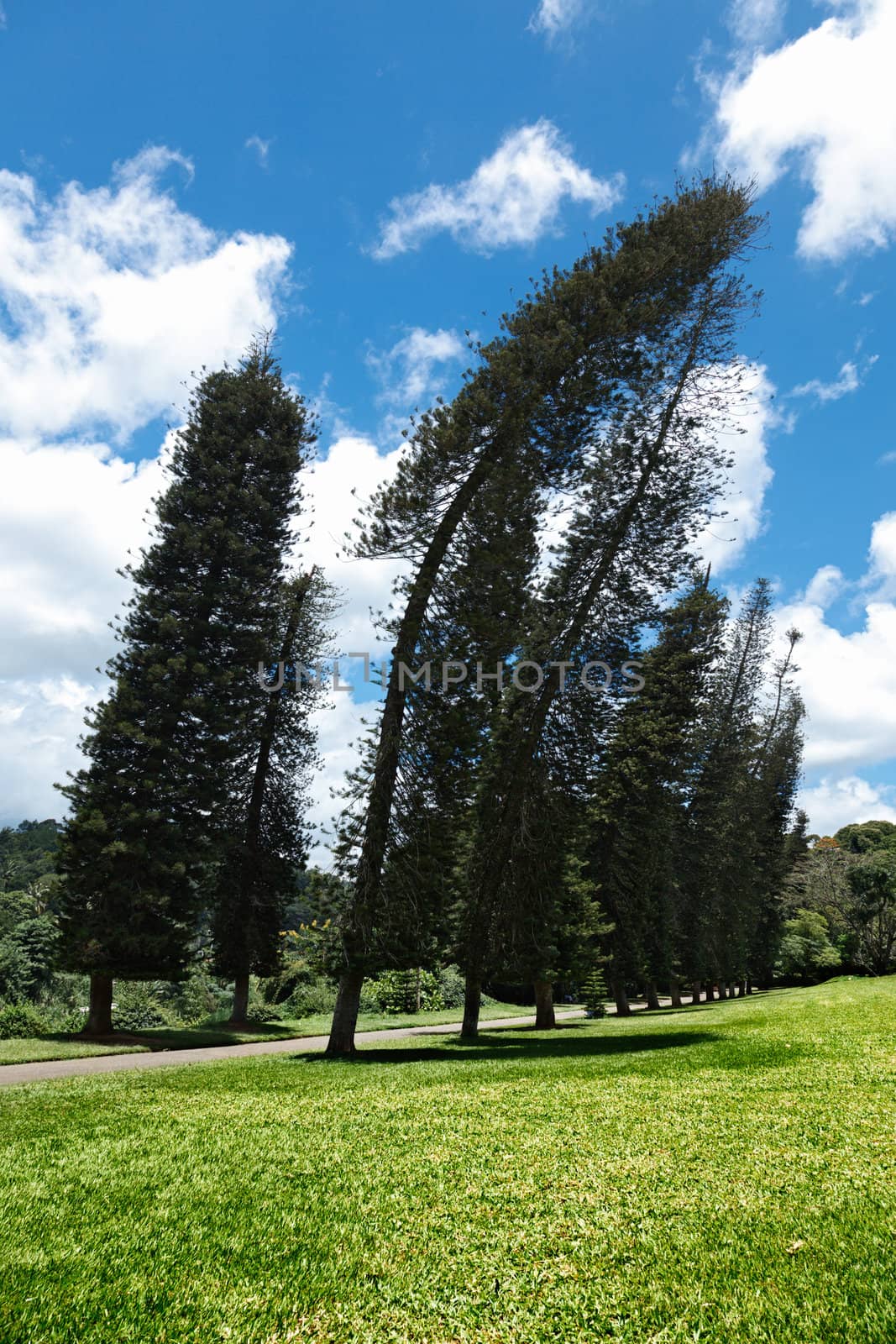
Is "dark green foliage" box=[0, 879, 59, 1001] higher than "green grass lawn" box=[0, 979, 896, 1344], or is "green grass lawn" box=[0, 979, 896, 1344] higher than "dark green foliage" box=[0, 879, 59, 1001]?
"green grass lawn" box=[0, 979, 896, 1344]

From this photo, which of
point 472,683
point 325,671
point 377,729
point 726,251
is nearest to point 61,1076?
point 377,729

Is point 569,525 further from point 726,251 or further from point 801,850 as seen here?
point 801,850

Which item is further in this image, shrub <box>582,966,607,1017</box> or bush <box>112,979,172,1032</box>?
shrub <box>582,966,607,1017</box>

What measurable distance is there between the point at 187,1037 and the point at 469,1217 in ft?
55.1

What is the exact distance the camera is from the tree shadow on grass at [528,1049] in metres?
11.9

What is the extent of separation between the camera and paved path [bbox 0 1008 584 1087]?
12.1 metres

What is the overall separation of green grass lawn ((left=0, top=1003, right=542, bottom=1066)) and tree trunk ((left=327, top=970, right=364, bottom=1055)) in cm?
535

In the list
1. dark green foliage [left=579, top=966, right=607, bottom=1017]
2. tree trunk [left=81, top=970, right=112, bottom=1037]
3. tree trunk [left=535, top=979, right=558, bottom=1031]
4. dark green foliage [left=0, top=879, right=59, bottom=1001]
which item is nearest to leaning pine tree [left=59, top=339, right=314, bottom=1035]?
tree trunk [left=81, top=970, right=112, bottom=1037]

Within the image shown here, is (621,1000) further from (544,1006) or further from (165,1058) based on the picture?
(165,1058)

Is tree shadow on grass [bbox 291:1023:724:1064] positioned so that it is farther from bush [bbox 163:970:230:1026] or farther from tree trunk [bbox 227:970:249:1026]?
bush [bbox 163:970:230:1026]

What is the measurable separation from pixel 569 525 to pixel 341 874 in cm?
1101

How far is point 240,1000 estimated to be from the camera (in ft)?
69.7

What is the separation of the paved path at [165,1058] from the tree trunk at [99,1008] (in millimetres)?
2571

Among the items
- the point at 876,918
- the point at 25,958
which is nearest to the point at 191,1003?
the point at 25,958
